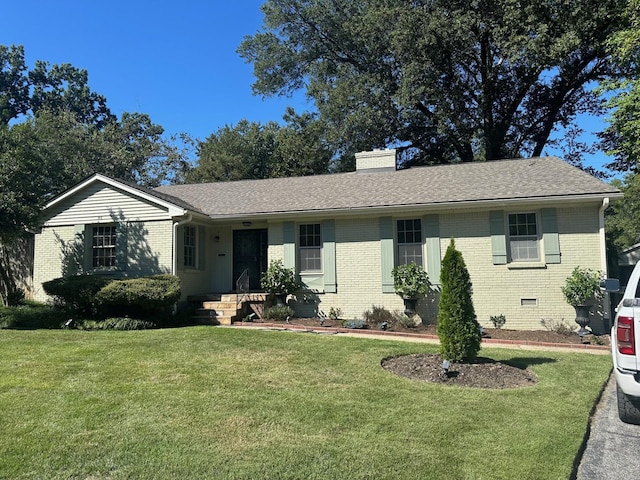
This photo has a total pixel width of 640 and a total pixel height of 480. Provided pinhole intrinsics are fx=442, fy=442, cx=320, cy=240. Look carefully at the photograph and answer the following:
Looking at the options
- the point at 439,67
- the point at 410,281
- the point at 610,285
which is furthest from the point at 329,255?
the point at 439,67

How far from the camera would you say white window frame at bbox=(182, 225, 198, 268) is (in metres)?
12.9

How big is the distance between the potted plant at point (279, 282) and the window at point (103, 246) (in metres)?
4.62

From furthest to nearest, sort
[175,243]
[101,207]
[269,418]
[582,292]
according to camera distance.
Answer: [101,207], [175,243], [582,292], [269,418]

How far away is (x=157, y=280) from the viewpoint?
1127 centimetres

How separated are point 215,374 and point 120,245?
26.3 feet

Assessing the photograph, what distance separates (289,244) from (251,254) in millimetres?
1562

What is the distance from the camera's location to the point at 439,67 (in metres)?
20.0

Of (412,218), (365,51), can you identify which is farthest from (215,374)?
(365,51)

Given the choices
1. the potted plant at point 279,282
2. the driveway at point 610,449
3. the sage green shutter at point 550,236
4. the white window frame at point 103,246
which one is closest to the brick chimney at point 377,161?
the potted plant at point 279,282

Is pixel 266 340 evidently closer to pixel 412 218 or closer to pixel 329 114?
pixel 412 218

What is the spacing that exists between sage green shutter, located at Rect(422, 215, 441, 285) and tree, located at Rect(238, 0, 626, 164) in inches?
369

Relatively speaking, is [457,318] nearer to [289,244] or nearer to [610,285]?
[610,285]

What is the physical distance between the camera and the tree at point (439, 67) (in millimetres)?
17234

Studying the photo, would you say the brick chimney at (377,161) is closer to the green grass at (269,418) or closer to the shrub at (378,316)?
the shrub at (378,316)
